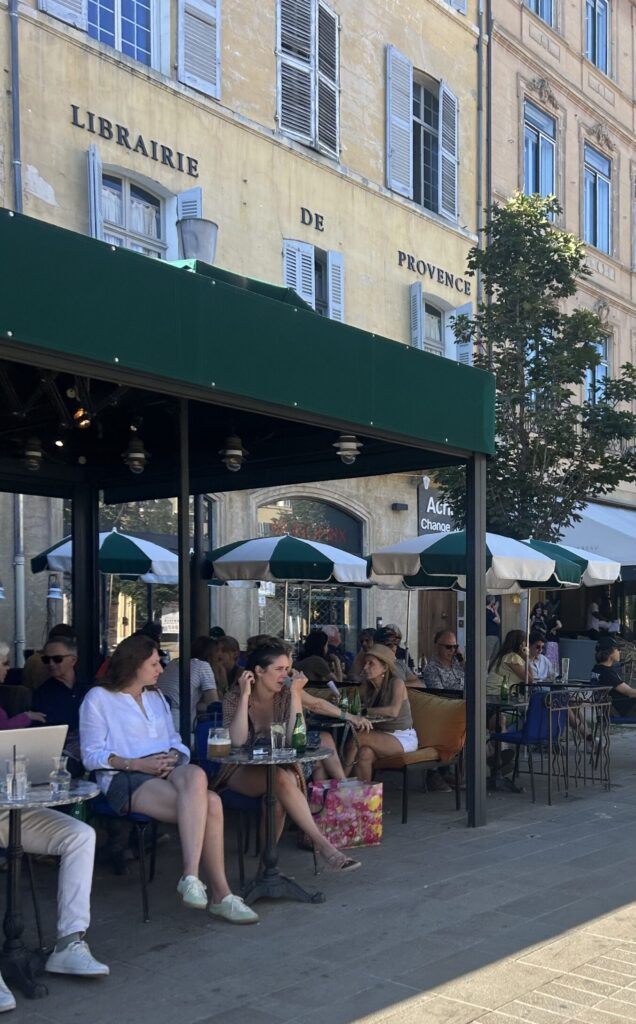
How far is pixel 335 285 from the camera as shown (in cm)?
1652

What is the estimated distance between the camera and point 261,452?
921 centimetres

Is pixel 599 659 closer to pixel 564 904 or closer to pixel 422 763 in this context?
pixel 422 763

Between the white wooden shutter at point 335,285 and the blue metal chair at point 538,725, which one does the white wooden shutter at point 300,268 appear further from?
the blue metal chair at point 538,725

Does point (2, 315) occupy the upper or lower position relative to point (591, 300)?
A: lower

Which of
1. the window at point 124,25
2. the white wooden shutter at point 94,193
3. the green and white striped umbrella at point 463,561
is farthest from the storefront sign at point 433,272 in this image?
the green and white striped umbrella at point 463,561

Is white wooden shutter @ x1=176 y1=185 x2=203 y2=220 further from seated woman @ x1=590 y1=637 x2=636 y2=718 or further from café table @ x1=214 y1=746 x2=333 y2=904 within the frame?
café table @ x1=214 y1=746 x2=333 y2=904

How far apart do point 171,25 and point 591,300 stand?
39.3 feet

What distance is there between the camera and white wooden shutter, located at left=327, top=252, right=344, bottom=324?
16453 millimetres

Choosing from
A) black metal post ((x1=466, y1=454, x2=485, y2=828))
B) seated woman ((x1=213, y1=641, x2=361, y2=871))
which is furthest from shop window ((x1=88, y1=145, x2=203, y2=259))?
seated woman ((x1=213, y1=641, x2=361, y2=871))

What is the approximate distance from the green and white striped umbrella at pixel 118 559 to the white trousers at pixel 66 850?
7.00 metres

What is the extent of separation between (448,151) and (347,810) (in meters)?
14.7

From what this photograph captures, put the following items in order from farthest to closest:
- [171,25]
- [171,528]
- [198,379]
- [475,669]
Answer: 1. [171,528]
2. [171,25]
3. [475,669]
4. [198,379]

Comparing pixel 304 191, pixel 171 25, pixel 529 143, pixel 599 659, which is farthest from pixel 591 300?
pixel 599 659

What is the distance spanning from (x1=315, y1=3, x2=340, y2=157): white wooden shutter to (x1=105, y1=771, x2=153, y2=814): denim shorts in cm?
1254
